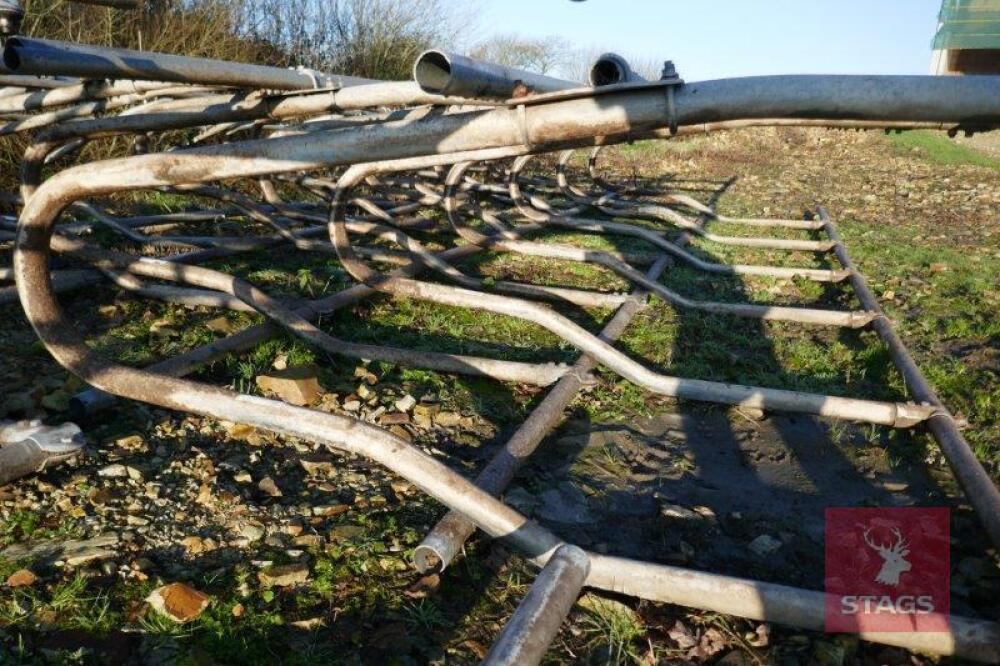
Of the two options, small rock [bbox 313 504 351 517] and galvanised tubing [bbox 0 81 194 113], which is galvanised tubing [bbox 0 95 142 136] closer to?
galvanised tubing [bbox 0 81 194 113]

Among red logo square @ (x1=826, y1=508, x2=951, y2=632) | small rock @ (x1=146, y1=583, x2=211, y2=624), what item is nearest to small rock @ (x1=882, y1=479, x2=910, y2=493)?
red logo square @ (x1=826, y1=508, x2=951, y2=632)

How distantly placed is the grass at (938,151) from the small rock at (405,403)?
13.0 meters

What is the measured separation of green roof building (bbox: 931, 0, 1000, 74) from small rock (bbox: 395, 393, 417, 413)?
20441mm

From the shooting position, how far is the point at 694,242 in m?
6.08

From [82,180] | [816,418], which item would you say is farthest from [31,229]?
[816,418]

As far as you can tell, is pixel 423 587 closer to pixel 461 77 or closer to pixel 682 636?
pixel 682 636

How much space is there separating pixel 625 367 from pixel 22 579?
210 cm

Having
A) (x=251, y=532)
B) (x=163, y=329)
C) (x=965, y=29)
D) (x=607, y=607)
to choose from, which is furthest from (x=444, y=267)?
(x=965, y=29)

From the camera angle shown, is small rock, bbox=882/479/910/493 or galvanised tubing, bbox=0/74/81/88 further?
galvanised tubing, bbox=0/74/81/88

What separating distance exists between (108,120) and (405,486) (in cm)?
210

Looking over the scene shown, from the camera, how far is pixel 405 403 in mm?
2557

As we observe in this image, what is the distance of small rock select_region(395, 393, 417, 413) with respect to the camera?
254 centimetres

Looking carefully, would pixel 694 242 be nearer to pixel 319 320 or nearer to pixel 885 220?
pixel 885 220

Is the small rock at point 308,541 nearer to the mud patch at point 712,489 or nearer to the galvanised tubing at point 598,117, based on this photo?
the mud patch at point 712,489
